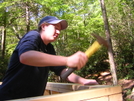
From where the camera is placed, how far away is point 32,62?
1.09m

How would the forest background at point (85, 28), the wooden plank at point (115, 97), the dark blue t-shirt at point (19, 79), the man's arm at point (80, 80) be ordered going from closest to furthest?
the wooden plank at point (115, 97) < the dark blue t-shirt at point (19, 79) < the man's arm at point (80, 80) < the forest background at point (85, 28)

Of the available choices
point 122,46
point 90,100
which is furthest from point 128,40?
point 90,100

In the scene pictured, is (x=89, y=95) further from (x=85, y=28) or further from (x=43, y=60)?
(x=85, y=28)

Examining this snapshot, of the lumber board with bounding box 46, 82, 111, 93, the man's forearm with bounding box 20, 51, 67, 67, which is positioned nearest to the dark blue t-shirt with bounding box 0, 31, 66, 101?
the man's forearm with bounding box 20, 51, 67, 67

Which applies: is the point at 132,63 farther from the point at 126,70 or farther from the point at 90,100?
the point at 90,100

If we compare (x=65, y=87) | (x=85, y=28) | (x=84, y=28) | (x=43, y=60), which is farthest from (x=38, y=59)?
(x=85, y=28)

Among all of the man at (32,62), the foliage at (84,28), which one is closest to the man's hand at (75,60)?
the man at (32,62)

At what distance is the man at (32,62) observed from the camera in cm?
110

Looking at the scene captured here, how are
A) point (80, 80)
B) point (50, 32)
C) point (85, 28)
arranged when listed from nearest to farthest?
1. point (50, 32)
2. point (80, 80)
3. point (85, 28)

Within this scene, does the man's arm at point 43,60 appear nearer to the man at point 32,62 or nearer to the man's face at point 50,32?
the man at point 32,62

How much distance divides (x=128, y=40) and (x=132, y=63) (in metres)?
1.14

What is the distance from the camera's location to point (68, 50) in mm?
8750

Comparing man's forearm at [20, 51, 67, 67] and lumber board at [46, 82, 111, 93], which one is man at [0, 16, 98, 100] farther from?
lumber board at [46, 82, 111, 93]

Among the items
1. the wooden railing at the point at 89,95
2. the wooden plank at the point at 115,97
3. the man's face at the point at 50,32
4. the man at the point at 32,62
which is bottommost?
the wooden plank at the point at 115,97
